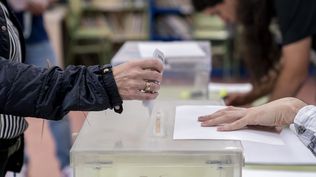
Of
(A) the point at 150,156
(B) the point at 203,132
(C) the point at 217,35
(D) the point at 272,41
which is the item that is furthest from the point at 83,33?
(A) the point at 150,156

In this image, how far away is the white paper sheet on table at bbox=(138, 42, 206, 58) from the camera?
189cm

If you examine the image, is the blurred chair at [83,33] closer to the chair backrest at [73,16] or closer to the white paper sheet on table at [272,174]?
the chair backrest at [73,16]

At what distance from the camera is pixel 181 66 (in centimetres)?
192

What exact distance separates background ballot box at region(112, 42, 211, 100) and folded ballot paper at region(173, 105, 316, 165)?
1.89 feet

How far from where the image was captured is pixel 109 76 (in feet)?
3.46

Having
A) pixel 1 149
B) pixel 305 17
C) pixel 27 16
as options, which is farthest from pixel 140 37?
pixel 1 149

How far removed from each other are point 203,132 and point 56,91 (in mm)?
Result: 322

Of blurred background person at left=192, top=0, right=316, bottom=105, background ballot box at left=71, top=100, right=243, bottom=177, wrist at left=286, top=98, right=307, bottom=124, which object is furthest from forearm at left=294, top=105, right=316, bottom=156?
blurred background person at left=192, top=0, right=316, bottom=105

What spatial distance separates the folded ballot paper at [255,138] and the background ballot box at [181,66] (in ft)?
1.89

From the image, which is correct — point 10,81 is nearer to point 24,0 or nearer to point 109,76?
point 109,76

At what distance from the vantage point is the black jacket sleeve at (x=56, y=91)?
104cm

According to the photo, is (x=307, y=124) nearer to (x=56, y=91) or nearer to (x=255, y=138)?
(x=255, y=138)

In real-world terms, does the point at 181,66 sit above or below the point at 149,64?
above

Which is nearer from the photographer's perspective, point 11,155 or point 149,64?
point 149,64
